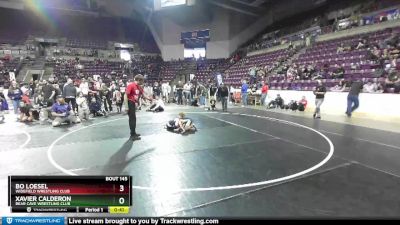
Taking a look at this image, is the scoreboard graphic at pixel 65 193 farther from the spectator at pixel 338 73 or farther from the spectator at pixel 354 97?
the spectator at pixel 338 73

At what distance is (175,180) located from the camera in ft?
14.5

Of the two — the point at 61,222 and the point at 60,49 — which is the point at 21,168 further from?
the point at 60,49

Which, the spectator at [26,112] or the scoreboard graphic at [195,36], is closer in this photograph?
the spectator at [26,112]

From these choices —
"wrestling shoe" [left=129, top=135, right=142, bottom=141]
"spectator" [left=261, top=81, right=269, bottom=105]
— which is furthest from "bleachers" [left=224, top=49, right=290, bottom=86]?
"wrestling shoe" [left=129, top=135, right=142, bottom=141]

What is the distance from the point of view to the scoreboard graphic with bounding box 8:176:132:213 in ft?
9.52

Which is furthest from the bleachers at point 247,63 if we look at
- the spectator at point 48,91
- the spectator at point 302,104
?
the spectator at point 48,91

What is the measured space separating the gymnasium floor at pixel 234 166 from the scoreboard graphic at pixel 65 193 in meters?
0.54

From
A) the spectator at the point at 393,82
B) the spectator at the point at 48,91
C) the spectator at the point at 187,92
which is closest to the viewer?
the spectator at the point at 393,82

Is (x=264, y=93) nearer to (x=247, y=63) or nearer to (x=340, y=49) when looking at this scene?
(x=340, y=49)

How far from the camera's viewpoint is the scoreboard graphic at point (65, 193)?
2900 mm

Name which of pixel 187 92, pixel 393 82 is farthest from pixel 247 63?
pixel 393 82

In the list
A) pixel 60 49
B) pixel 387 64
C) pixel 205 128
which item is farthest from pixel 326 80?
pixel 60 49

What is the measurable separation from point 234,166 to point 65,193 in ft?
9.66

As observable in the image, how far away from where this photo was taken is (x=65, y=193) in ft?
9.56
